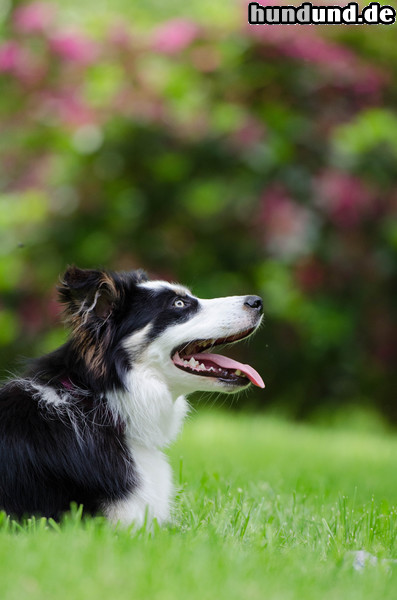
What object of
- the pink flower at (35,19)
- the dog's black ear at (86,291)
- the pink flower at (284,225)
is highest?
the pink flower at (35,19)

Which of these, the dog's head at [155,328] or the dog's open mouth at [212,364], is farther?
the dog's open mouth at [212,364]

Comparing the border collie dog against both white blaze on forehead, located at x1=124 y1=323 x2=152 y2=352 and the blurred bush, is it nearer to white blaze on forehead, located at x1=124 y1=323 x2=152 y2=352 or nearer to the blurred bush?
white blaze on forehead, located at x1=124 y1=323 x2=152 y2=352

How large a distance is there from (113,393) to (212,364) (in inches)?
19.1

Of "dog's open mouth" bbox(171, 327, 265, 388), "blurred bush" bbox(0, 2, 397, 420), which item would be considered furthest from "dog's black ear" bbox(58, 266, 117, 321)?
"blurred bush" bbox(0, 2, 397, 420)

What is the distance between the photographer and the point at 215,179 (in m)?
9.58

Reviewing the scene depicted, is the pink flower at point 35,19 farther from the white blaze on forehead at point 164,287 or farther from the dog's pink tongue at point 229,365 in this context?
the dog's pink tongue at point 229,365

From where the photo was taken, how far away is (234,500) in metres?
4.22

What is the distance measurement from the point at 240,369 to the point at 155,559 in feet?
3.90

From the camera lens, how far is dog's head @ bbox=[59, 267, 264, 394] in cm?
345

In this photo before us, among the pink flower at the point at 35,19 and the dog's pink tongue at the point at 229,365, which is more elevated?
the pink flower at the point at 35,19

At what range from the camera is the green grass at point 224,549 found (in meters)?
2.43

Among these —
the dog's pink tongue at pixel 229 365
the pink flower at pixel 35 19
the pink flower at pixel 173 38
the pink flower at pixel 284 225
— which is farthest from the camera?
the pink flower at pixel 35 19

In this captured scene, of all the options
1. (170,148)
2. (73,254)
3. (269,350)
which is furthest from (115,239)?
(269,350)

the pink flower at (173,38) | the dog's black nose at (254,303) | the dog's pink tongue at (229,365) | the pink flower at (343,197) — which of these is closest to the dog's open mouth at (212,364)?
Result: the dog's pink tongue at (229,365)
